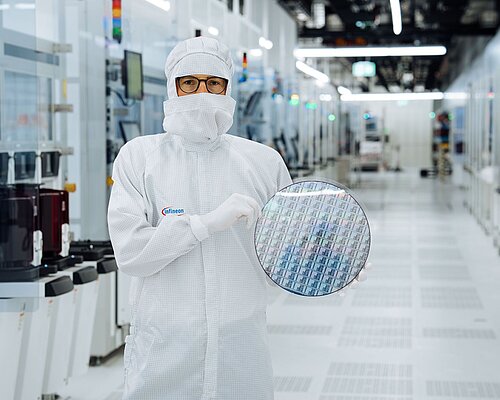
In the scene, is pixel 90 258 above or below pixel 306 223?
below

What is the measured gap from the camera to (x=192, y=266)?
2453 mm

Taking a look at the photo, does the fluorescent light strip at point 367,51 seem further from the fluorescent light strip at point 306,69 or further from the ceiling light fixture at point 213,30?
the ceiling light fixture at point 213,30

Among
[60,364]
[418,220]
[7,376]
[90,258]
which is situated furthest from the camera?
[418,220]

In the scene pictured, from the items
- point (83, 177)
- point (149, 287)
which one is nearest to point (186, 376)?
point (149, 287)

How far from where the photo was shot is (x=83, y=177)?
573 centimetres

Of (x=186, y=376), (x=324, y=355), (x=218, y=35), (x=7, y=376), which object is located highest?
(x=218, y=35)

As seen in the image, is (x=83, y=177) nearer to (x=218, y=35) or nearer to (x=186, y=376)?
(x=218, y=35)

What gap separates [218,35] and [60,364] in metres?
4.51

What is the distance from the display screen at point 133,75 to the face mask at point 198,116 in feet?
11.1

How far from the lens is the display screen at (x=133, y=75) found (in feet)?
19.1

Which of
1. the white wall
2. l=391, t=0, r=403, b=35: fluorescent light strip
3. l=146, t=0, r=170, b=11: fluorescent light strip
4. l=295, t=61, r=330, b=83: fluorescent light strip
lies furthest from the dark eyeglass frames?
the white wall

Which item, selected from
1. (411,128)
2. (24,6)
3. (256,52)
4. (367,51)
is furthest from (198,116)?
(411,128)

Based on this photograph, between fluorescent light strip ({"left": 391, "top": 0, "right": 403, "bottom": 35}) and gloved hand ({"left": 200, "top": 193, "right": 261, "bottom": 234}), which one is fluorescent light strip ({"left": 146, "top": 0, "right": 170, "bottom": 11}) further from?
gloved hand ({"left": 200, "top": 193, "right": 261, "bottom": 234})

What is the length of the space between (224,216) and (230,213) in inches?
0.7
